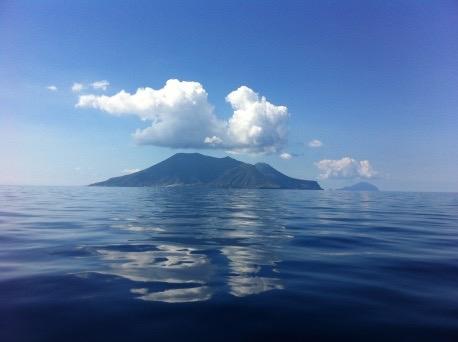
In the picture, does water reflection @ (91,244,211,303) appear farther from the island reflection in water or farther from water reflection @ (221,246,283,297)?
water reflection @ (221,246,283,297)

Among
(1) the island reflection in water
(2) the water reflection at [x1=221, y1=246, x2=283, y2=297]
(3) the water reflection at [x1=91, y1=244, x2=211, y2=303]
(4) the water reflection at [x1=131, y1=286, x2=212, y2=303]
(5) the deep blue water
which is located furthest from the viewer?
(2) the water reflection at [x1=221, y1=246, x2=283, y2=297]

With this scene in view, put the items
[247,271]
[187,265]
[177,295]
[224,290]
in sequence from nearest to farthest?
1. [177,295]
2. [224,290]
3. [247,271]
4. [187,265]

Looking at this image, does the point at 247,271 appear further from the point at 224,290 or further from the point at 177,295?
the point at 177,295

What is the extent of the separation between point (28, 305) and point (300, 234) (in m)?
19.3

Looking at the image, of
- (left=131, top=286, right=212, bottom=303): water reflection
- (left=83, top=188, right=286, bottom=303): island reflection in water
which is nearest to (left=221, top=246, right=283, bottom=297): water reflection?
(left=83, top=188, right=286, bottom=303): island reflection in water

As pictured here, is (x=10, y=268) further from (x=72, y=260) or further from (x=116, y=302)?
(x=116, y=302)

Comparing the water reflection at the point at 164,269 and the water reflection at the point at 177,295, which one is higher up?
the water reflection at the point at 177,295

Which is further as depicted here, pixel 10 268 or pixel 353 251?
pixel 353 251

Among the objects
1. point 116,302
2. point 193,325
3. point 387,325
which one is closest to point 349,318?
point 387,325

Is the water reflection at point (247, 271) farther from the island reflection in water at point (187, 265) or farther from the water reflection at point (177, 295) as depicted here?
the water reflection at point (177, 295)

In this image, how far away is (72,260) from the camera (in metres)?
15.2

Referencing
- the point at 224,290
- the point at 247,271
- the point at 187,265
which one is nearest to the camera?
the point at 224,290

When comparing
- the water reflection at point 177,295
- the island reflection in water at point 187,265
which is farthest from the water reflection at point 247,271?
the water reflection at point 177,295

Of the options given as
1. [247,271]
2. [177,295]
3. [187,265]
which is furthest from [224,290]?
[187,265]
